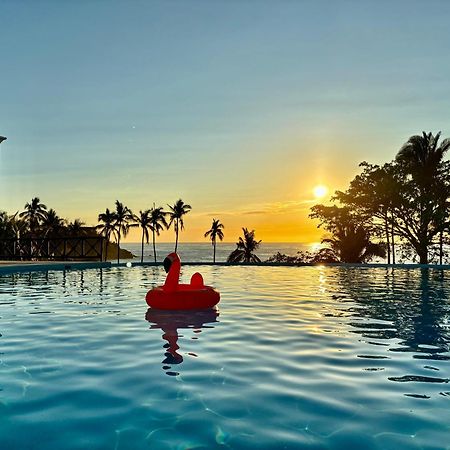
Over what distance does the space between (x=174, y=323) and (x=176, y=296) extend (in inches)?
40.7

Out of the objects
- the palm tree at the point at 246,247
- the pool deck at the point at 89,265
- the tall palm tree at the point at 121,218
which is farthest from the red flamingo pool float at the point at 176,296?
the tall palm tree at the point at 121,218

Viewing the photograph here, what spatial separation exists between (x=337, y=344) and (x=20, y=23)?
50.2ft

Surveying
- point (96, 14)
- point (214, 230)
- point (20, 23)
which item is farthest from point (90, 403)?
point (214, 230)

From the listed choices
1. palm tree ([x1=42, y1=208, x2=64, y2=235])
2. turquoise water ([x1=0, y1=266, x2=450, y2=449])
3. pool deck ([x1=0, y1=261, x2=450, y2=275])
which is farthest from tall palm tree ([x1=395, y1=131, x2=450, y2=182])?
palm tree ([x1=42, y1=208, x2=64, y2=235])

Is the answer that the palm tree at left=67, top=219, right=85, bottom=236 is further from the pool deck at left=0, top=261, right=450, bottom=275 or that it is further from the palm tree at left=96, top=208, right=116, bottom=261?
the pool deck at left=0, top=261, right=450, bottom=275

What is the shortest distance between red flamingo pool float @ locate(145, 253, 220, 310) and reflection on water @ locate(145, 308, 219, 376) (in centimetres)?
19

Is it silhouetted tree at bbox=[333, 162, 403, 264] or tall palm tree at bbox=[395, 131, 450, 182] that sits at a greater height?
tall palm tree at bbox=[395, 131, 450, 182]

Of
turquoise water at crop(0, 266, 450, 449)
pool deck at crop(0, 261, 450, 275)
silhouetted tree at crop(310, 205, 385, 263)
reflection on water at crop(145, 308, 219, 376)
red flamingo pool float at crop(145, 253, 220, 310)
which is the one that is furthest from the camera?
silhouetted tree at crop(310, 205, 385, 263)

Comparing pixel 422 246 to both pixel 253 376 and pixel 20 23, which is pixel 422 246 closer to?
pixel 20 23

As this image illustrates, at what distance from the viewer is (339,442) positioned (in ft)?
13.0

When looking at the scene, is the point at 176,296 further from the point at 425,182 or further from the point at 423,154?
the point at 423,154

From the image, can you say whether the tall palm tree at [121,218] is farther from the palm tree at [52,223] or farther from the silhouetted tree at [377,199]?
the silhouetted tree at [377,199]

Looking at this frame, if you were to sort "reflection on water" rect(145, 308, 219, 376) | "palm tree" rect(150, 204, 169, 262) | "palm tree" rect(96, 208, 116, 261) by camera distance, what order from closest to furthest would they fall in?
"reflection on water" rect(145, 308, 219, 376), "palm tree" rect(96, 208, 116, 261), "palm tree" rect(150, 204, 169, 262)

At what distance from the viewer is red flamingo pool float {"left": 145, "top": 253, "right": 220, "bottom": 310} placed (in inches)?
415
